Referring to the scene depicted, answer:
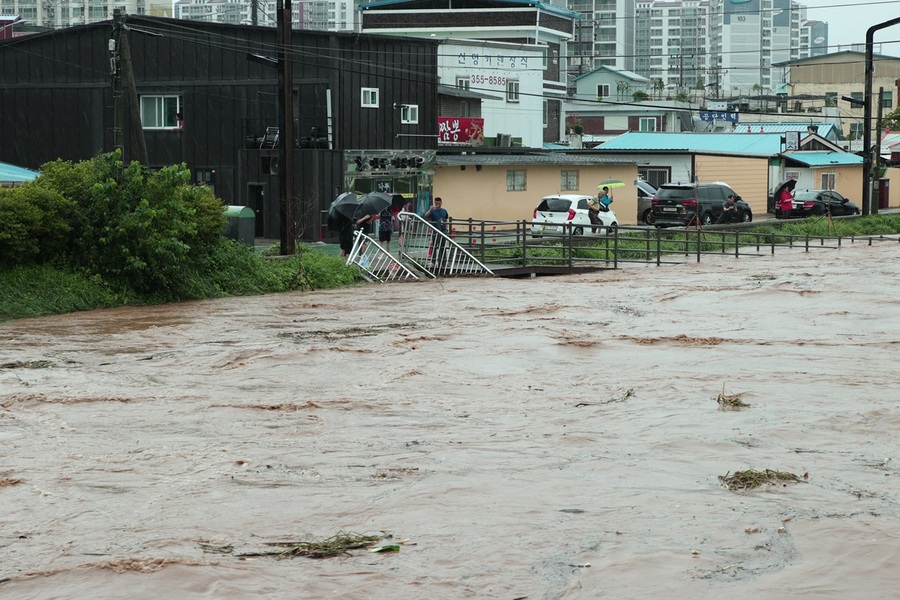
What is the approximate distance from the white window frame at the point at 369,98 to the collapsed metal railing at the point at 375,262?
1159 cm

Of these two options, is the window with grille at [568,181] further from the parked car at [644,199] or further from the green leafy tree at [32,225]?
the green leafy tree at [32,225]

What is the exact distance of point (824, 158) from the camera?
60.8 metres

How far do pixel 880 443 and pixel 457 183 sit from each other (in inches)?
1227

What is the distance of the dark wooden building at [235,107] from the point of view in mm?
36688

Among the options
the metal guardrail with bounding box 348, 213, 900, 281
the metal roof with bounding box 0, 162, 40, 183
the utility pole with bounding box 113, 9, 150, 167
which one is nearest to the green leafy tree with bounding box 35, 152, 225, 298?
the utility pole with bounding box 113, 9, 150, 167

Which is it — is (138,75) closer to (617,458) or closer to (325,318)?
(325,318)

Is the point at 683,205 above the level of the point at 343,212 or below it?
below

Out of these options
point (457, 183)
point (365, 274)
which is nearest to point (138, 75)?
point (457, 183)

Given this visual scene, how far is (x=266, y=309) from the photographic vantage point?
862 inches

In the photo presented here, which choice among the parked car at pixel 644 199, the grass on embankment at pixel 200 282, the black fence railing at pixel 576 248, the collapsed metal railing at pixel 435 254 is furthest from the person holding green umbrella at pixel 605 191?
the grass on embankment at pixel 200 282

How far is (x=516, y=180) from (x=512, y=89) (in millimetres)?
20255

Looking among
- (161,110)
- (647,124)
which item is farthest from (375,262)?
(647,124)

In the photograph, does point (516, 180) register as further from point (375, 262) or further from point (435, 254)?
point (375, 262)

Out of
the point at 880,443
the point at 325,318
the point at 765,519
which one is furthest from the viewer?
the point at 325,318
